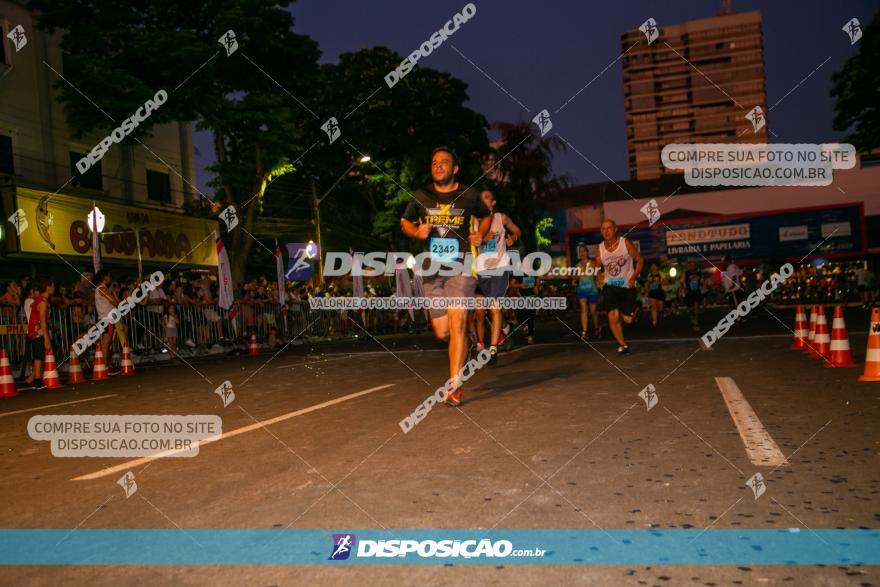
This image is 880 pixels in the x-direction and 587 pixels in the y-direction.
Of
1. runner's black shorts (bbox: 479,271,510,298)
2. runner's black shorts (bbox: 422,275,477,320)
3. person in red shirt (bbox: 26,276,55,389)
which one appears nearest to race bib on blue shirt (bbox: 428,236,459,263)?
runner's black shorts (bbox: 422,275,477,320)

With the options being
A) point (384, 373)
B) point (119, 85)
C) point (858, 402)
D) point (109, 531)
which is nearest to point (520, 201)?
point (119, 85)

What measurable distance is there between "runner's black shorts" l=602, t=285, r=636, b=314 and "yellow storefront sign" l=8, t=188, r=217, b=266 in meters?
15.6

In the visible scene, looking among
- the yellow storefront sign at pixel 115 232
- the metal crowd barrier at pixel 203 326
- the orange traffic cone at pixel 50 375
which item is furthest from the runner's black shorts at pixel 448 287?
the yellow storefront sign at pixel 115 232

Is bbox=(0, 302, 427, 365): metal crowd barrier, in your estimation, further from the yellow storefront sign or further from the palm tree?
the palm tree

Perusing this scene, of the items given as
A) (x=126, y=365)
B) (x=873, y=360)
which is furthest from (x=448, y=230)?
(x=126, y=365)

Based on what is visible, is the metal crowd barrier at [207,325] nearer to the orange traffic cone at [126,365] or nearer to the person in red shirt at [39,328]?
the orange traffic cone at [126,365]

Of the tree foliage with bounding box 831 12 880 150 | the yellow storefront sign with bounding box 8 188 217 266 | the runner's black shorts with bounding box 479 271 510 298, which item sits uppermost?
the tree foliage with bounding box 831 12 880 150

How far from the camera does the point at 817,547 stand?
2.51 metres

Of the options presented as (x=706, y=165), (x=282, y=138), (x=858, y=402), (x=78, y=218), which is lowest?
(x=858, y=402)

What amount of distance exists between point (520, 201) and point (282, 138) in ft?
71.9

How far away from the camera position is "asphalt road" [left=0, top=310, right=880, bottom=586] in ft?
8.32

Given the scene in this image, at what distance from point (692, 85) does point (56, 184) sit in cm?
11926

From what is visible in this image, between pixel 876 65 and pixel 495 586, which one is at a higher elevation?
pixel 876 65

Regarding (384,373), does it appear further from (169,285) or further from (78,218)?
(78,218)
